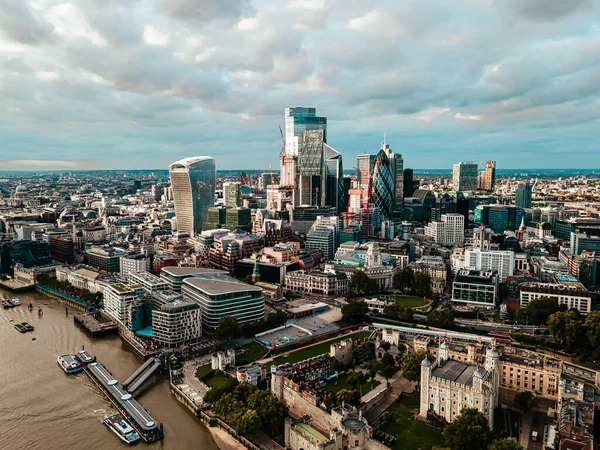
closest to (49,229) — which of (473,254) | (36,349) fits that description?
(36,349)

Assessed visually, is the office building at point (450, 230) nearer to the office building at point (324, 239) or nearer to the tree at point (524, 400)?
the office building at point (324, 239)

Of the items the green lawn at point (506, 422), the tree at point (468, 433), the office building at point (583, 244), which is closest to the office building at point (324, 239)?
the office building at point (583, 244)

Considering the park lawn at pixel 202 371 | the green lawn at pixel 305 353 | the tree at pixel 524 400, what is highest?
the tree at pixel 524 400

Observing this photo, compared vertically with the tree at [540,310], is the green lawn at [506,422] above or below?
below

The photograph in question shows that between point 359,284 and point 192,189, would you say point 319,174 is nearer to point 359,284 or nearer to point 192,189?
point 192,189

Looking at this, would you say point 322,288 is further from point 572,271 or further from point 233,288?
point 572,271

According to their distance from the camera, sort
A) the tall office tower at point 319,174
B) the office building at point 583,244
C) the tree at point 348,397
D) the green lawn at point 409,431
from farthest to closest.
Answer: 1. the tall office tower at point 319,174
2. the office building at point 583,244
3. the tree at point 348,397
4. the green lawn at point 409,431

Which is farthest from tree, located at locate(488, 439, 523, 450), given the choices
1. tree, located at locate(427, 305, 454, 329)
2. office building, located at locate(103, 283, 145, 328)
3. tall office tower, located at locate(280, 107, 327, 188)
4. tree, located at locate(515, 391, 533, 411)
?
tall office tower, located at locate(280, 107, 327, 188)

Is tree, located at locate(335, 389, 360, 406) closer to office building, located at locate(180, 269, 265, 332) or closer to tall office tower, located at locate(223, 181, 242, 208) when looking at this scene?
A: office building, located at locate(180, 269, 265, 332)
